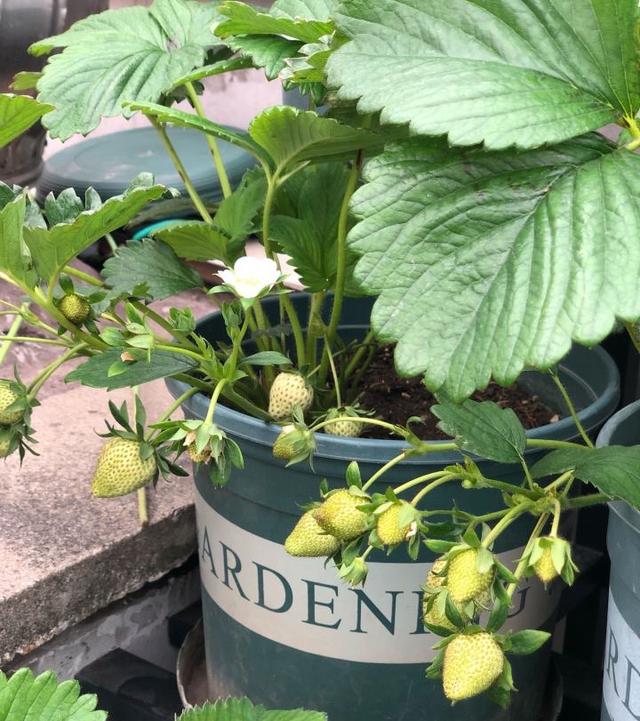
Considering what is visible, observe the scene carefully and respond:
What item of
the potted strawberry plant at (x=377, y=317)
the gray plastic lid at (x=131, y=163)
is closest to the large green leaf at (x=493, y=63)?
the potted strawberry plant at (x=377, y=317)

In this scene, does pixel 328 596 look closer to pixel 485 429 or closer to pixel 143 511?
pixel 485 429

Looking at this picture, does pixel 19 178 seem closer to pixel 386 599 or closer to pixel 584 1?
pixel 386 599

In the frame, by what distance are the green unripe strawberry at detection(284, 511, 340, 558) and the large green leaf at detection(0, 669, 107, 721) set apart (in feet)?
0.54

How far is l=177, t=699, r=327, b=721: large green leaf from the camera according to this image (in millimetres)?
630

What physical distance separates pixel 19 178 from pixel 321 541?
87cm

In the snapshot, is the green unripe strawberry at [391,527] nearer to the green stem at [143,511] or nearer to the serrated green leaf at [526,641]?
the serrated green leaf at [526,641]

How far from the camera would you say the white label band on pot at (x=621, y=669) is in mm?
646

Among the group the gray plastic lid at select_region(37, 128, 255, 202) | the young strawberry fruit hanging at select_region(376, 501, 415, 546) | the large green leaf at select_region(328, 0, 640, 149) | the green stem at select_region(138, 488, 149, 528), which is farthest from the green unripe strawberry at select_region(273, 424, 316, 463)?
the gray plastic lid at select_region(37, 128, 255, 202)

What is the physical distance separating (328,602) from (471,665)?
0.26 meters

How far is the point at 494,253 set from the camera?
0.53 m

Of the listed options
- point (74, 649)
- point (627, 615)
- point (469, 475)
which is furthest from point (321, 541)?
point (74, 649)

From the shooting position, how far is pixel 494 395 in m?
0.91

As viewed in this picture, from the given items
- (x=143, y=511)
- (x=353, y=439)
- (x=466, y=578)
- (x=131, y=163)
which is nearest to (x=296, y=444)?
(x=353, y=439)

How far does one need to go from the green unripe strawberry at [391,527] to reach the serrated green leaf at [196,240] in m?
0.31
